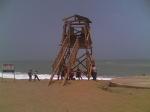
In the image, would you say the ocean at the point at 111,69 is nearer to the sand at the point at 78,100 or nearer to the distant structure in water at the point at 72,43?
the distant structure in water at the point at 72,43

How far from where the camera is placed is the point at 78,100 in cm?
→ 1130

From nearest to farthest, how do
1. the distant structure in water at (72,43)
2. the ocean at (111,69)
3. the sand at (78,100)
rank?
the sand at (78,100)
the distant structure in water at (72,43)
the ocean at (111,69)

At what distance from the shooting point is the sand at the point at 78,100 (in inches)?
391

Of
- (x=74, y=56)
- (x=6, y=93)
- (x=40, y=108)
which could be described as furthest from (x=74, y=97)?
(x=74, y=56)

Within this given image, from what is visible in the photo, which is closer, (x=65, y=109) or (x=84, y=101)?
(x=65, y=109)

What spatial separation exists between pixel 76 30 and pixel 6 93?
6.21 meters

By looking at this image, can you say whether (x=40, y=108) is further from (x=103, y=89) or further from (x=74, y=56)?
(x=74, y=56)

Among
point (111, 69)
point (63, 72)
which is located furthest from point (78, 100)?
point (111, 69)

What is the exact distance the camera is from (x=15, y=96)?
12750 mm

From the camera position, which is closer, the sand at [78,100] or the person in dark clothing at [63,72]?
the sand at [78,100]

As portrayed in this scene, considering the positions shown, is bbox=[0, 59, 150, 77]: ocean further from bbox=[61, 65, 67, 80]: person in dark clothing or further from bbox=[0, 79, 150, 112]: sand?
bbox=[0, 79, 150, 112]: sand

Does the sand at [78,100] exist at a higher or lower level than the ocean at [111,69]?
lower

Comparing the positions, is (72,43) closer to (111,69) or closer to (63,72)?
(63,72)

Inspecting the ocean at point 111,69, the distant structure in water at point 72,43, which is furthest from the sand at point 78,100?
the ocean at point 111,69
